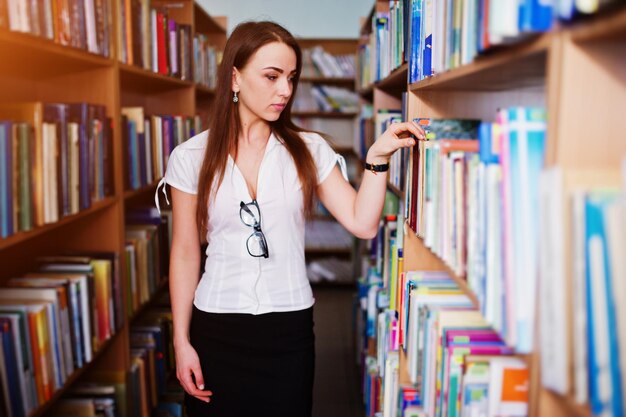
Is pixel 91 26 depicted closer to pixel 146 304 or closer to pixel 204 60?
pixel 146 304

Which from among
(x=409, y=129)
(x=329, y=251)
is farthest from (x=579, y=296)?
(x=329, y=251)

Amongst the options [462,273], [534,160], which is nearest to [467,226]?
[462,273]

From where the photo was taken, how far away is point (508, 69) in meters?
0.86

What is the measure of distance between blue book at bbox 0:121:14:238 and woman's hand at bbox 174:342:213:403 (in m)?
0.58

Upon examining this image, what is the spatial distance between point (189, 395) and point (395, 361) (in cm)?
61

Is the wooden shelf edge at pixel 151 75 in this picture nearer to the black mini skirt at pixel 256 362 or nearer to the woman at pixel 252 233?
the woman at pixel 252 233

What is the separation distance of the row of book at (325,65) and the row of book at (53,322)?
342 centimetres

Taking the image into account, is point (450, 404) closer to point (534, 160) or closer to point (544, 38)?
point (534, 160)

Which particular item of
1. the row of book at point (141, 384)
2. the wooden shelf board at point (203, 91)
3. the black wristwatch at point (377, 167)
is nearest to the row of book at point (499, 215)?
the black wristwatch at point (377, 167)

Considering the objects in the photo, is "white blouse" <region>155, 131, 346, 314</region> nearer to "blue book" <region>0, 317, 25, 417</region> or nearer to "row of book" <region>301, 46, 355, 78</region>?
"blue book" <region>0, 317, 25, 417</region>

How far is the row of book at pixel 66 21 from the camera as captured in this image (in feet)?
4.25

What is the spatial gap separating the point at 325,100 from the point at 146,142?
112 inches

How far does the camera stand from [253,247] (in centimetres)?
153

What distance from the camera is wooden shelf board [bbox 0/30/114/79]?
4.51ft
